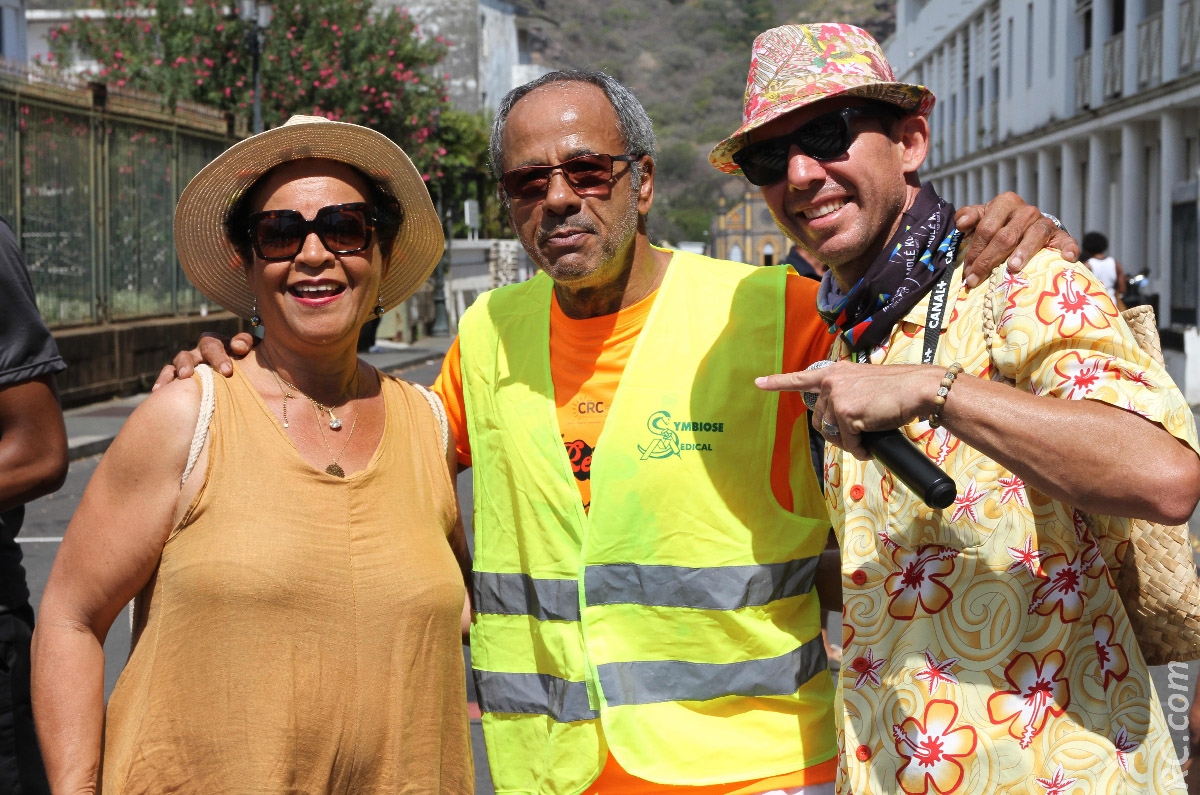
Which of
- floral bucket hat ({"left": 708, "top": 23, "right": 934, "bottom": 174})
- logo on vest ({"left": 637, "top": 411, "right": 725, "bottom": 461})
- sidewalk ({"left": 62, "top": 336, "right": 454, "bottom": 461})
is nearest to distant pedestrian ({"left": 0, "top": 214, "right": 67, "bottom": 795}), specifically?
logo on vest ({"left": 637, "top": 411, "right": 725, "bottom": 461})

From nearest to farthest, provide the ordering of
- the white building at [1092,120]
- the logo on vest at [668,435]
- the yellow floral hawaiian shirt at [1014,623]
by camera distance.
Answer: the yellow floral hawaiian shirt at [1014,623], the logo on vest at [668,435], the white building at [1092,120]

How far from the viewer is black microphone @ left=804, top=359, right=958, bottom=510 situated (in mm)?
1822

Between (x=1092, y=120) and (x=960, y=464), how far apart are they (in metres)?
26.4

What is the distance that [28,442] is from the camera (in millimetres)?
2951

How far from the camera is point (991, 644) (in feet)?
7.10

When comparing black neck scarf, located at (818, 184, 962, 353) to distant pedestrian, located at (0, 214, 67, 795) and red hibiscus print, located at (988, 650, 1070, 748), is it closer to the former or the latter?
red hibiscus print, located at (988, 650, 1070, 748)

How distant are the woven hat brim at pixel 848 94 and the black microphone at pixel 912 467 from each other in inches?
30.0

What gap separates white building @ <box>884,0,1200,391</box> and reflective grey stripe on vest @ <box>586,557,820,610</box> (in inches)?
517

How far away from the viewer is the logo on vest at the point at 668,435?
2814 mm

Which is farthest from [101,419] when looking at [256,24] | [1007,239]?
[1007,239]

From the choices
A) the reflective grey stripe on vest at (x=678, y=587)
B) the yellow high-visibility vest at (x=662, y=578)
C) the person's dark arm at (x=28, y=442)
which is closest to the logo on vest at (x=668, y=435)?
the yellow high-visibility vest at (x=662, y=578)

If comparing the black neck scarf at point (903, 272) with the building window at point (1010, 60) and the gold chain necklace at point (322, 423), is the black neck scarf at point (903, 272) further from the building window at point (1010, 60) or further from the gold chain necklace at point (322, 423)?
the building window at point (1010, 60)

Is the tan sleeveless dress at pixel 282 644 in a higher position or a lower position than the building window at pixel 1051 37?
lower

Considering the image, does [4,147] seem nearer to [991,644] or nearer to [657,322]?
[657,322]
